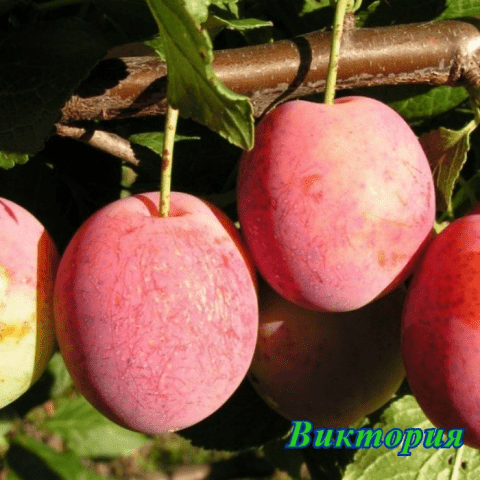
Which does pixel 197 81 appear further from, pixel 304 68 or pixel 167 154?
pixel 304 68

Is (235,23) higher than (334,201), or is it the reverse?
(235,23)

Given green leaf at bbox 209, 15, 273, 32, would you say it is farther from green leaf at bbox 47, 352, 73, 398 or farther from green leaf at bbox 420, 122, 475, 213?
green leaf at bbox 47, 352, 73, 398

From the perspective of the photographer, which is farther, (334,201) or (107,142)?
(107,142)

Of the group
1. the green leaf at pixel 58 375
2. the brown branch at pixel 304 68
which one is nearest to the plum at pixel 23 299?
the brown branch at pixel 304 68

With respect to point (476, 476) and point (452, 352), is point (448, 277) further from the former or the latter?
point (476, 476)

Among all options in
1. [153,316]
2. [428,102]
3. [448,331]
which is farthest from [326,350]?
[428,102]

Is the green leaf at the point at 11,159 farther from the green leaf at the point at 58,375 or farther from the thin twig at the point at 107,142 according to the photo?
the green leaf at the point at 58,375
